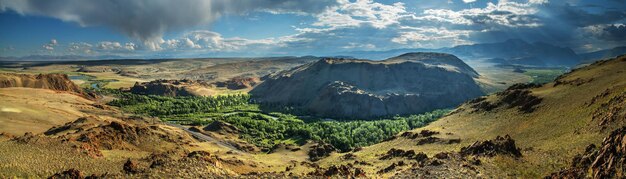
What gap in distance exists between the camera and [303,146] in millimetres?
135625

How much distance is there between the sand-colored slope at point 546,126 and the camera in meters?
55.7

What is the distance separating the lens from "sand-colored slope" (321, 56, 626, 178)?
183ft

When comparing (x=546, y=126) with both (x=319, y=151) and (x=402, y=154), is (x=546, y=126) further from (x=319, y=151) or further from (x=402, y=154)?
(x=319, y=151)

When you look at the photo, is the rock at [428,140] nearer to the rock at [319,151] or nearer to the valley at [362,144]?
the valley at [362,144]

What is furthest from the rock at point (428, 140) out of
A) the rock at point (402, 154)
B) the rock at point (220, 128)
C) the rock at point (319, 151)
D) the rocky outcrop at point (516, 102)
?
the rock at point (220, 128)

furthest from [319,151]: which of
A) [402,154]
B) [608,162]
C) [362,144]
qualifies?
[608,162]

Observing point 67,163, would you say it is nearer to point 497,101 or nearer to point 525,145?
point 525,145

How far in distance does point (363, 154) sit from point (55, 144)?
7159cm

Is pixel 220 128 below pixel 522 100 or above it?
below

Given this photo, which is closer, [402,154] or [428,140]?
[402,154]

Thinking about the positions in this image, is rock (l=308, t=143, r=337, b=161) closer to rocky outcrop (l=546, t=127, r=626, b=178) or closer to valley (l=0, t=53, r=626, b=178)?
valley (l=0, t=53, r=626, b=178)

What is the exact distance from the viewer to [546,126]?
79.8 m

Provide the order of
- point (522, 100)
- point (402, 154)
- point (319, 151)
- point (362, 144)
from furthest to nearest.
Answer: point (362, 144) → point (319, 151) → point (522, 100) → point (402, 154)

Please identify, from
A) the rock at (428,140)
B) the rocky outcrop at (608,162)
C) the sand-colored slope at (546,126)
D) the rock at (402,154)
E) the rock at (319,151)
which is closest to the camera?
the rocky outcrop at (608,162)
